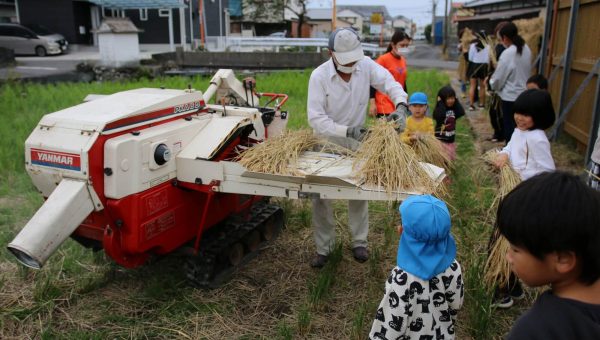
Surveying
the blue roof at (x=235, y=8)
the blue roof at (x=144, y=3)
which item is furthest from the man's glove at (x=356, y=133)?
the blue roof at (x=235, y=8)

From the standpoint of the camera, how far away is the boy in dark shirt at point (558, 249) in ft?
4.04

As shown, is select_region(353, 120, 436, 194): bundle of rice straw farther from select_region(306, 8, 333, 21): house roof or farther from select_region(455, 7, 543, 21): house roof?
select_region(306, 8, 333, 21): house roof

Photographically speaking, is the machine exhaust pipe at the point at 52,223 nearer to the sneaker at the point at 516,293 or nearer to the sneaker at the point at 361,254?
the sneaker at the point at 361,254

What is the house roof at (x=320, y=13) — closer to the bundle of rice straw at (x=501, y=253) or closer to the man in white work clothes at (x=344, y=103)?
the man in white work clothes at (x=344, y=103)

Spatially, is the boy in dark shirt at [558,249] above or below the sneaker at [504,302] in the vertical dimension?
above

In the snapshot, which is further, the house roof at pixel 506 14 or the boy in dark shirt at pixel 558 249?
the house roof at pixel 506 14

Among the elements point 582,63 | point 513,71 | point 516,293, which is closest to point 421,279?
point 516,293

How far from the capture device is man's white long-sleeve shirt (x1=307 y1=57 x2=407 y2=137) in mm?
3783

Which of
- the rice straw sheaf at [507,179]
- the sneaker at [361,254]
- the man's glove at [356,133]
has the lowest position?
the sneaker at [361,254]

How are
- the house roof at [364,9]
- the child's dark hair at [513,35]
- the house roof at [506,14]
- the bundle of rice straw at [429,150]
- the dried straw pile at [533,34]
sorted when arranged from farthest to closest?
the house roof at [364,9], the house roof at [506,14], the dried straw pile at [533,34], the child's dark hair at [513,35], the bundle of rice straw at [429,150]

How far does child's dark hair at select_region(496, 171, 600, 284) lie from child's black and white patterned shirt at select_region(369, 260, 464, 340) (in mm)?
913

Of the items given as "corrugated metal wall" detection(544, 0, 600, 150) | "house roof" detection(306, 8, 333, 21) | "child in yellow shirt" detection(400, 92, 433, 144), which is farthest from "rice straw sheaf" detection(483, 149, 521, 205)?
"house roof" detection(306, 8, 333, 21)

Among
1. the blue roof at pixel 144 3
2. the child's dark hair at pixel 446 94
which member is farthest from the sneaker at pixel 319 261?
the blue roof at pixel 144 3

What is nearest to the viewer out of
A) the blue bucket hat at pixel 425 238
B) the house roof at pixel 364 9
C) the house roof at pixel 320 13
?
the blue bucket hat at pixel 425 238
